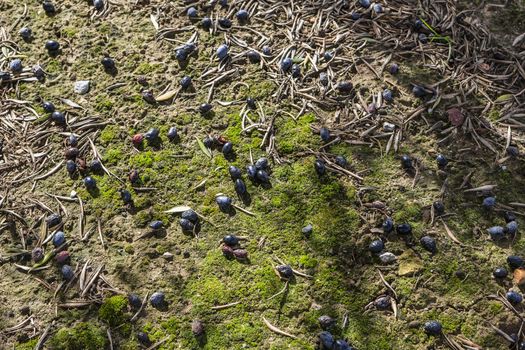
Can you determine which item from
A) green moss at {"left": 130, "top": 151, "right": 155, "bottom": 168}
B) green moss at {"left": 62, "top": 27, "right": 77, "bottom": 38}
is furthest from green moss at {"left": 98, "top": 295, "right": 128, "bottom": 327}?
green moss at {"left": 62, "top": 27, "right": 77, "bottom": 38}

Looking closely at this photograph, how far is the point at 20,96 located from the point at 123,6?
1.35 meters

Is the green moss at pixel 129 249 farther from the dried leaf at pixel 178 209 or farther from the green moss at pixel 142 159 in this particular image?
the green moss at pixel 142 159

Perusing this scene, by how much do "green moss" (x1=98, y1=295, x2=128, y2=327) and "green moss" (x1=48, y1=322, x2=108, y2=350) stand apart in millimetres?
83

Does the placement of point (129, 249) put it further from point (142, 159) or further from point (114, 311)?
point (142, 159)

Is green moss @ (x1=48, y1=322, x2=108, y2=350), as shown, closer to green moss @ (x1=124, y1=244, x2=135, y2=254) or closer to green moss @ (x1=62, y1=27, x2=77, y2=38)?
green moss @ (x1=124, y1=244, x2=135, y2=254)

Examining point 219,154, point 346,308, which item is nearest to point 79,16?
point 219,154

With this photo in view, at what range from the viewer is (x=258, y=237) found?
3.88 m

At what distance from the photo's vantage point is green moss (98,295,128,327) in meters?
3.55

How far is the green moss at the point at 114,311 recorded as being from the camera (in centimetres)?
355

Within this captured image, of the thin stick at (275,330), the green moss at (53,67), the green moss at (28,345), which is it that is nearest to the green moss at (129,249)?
the green moss at (28,345)

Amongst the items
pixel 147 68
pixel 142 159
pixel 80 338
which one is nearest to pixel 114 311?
pixel 80 338

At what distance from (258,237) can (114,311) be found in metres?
1.12

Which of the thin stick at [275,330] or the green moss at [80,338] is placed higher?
the green moss at [80,338]

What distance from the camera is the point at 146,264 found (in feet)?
12.4
